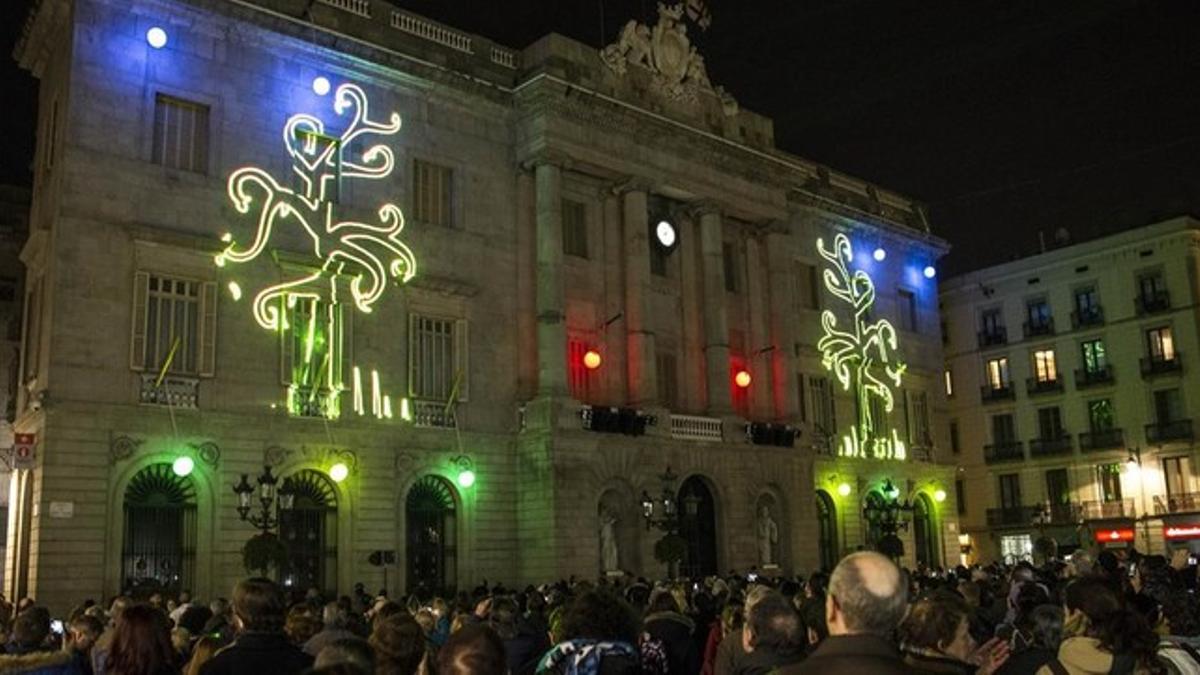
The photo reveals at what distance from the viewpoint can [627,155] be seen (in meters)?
34.7

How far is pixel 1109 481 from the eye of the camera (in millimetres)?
51031

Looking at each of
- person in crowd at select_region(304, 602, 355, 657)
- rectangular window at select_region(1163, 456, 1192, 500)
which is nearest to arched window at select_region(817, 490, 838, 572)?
rectangular window at select_region(1163, 456, 1192, 500)

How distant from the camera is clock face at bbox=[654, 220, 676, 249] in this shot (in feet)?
→ 120

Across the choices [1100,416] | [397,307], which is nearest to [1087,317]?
[1100,416]

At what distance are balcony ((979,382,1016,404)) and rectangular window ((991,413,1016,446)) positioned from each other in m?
0.79

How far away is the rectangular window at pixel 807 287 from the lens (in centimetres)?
4209

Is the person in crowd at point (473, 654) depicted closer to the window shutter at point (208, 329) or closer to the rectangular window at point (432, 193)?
the window shutter at point (208, 329)

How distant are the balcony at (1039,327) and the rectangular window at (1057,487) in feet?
21.5

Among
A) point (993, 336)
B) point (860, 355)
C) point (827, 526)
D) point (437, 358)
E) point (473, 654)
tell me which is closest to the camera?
point (473, 654)

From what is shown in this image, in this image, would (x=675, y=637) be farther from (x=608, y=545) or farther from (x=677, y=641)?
(x=608, y=545)

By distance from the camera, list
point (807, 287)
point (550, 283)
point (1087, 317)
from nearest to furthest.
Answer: point (550, 283) < point (807, 287) < point (1087, 317)

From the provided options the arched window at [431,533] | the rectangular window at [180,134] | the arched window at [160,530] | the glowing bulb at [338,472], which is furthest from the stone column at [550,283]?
the arched window at [160,530]

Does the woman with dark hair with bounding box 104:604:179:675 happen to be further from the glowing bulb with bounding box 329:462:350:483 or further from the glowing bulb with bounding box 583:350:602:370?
the glowing bulb with bounding box 583:350:602:370

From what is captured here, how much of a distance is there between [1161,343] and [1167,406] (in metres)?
2.83
